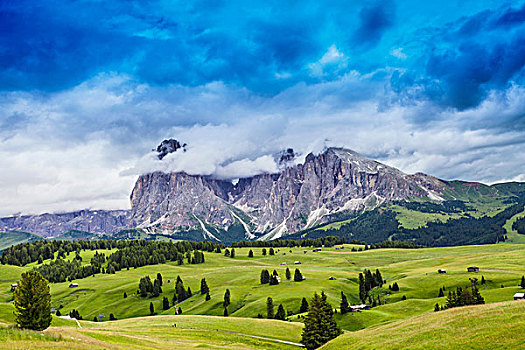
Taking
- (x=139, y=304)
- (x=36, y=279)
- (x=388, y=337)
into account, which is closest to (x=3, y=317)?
(x=36, y=279)

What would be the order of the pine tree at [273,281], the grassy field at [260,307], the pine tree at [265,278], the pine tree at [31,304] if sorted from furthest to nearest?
the pine tree at [265,278] < the pine tree at [273,281] < the grassy field at [260,307] < the pine tree at [31,304]

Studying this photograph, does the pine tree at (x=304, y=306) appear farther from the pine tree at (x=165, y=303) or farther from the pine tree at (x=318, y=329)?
the pine tree at (x=165, y=303)

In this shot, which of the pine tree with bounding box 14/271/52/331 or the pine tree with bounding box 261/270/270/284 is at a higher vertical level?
the pine tree with bounding box 14/271/52/331

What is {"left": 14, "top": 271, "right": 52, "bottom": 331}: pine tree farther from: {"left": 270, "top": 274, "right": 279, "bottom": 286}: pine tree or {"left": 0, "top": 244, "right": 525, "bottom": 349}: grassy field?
{"left": 270, "top": 274, "right": 279, "bottom": 286}: pine tree

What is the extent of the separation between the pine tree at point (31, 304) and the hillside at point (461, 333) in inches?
1677

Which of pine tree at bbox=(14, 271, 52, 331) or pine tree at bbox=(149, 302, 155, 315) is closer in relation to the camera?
pine tree at bbox=(14, 271, 52, 331)

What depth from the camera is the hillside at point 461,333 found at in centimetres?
3462

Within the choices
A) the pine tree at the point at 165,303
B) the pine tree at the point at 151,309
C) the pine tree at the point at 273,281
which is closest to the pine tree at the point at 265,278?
the pine tree at the point at 273,281

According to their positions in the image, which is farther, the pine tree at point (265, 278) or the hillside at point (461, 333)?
the pine tree at point (265, 278)

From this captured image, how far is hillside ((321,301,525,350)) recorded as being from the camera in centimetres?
3462

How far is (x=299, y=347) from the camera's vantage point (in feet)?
253

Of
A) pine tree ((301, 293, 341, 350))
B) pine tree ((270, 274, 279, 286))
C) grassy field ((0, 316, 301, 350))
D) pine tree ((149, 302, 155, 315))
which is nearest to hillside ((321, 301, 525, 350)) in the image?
pine tree ((301, 293, 341, 350))

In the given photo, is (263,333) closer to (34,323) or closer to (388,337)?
(388,337)

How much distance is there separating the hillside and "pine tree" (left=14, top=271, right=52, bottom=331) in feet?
140
